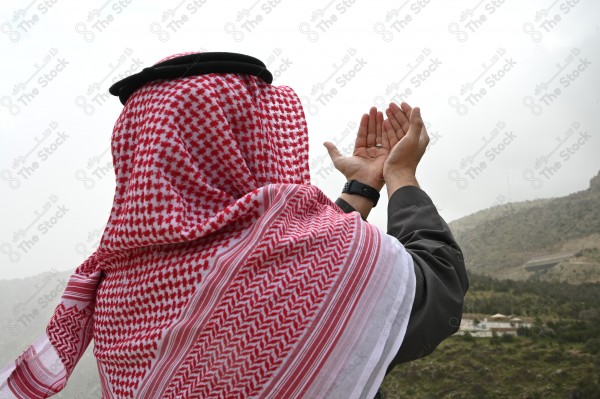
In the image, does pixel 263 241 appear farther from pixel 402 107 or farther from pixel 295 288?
pixel 402 107

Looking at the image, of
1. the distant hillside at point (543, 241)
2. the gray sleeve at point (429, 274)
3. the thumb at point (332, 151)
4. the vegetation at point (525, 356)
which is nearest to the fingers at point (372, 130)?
the thumb at point (332, 151)

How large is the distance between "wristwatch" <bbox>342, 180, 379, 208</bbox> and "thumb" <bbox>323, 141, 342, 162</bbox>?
18 centimetres

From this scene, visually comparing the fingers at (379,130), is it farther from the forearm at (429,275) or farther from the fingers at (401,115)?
the forearm at (429,275)

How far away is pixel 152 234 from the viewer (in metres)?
0.92

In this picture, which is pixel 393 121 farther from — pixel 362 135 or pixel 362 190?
pixel 362 190

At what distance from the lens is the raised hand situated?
1468mm

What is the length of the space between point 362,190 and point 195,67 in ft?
2.11

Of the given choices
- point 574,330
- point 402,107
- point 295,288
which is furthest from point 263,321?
point 574,330

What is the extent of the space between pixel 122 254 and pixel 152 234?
152 mm

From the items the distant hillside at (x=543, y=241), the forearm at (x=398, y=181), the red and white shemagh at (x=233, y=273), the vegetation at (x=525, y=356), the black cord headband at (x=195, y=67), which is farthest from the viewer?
the distant hillside at (x=543, y=241)

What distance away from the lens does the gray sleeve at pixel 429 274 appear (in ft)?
3.14

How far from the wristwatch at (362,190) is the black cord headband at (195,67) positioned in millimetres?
500

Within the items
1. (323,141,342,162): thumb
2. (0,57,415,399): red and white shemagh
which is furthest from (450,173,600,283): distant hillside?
(0,57,415,399): red and white shemagh

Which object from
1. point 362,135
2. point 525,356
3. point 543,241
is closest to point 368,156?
point 362,135
